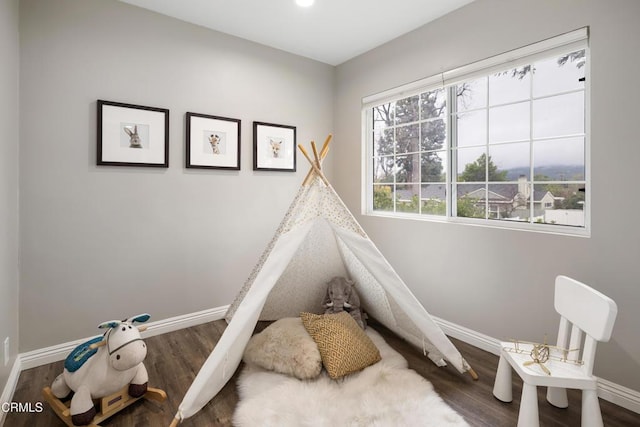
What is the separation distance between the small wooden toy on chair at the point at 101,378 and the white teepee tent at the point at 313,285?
37 cm

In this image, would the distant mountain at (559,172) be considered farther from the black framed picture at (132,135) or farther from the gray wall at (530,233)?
the black framed picture at (132,135)

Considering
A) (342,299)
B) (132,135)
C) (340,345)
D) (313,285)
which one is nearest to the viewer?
(340,345)

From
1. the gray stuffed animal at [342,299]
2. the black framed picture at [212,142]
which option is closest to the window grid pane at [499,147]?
the gray stuffed animal at [342,299]

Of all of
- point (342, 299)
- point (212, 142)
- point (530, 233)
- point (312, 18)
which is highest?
point (312, 18)

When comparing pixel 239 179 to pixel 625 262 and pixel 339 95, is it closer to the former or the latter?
pixel 339 95

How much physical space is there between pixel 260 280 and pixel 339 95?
2.59m

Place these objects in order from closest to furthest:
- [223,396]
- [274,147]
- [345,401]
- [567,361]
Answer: [567,361] < [345,401] < [223,396] < [274,147]

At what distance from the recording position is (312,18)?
2.79 meters

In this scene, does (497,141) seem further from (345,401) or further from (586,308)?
(345,401)

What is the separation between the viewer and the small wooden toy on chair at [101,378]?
5.50 ft

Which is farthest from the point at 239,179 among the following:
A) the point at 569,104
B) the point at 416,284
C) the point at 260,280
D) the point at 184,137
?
the point at 569,104

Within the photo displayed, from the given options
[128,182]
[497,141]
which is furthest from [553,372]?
[128,182]

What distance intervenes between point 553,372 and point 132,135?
310cm

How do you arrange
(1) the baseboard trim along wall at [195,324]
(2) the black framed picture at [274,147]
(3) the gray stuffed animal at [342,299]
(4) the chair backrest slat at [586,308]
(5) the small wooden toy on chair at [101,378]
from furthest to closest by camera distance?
(2) the black framed picture at [274,147], (3) the gray stuffed animal at [342,299], (1) the baseboard trim along wall at [195,324], (5) the small wooden toy on chair at [101,378], (4) the chair backrest slat at [586,308]
